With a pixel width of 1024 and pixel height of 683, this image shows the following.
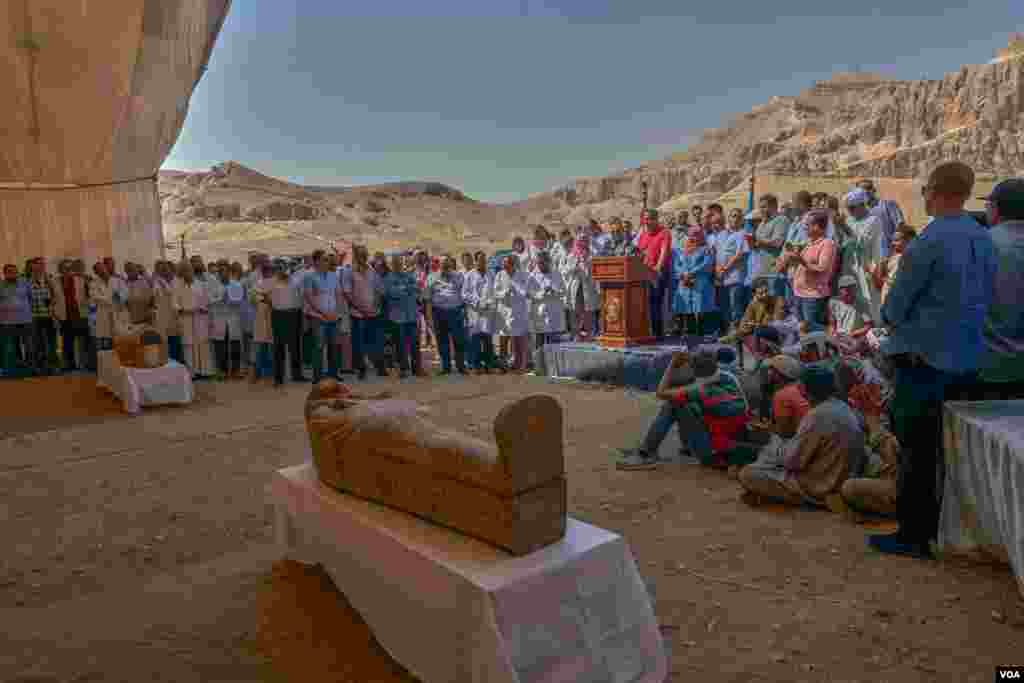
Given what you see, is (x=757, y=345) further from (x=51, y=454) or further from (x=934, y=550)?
(x=51, y=454)

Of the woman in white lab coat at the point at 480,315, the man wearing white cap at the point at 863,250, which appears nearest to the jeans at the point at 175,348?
the woman in white lab coat at the point at 480,315

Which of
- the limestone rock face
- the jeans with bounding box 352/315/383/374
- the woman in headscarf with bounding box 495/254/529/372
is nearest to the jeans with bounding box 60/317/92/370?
the jeans with bounding box 352/315/383/374

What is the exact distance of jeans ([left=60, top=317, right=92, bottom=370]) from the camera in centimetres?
1060

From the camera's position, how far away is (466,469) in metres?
2.32

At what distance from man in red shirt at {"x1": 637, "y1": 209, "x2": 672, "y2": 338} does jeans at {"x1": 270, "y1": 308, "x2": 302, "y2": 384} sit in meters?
4.72

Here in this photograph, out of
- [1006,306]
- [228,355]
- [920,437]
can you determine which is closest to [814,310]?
[1006,306]

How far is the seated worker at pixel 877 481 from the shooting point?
3.72 metres

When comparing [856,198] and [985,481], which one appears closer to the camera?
[985,481]

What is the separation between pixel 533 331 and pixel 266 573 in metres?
6.91

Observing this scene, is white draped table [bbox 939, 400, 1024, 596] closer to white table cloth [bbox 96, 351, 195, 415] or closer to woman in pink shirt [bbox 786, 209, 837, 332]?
woman in pink shirt [bbox 786, 209, 837, 332]

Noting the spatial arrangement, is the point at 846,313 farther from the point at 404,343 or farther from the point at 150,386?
the point at 150,386

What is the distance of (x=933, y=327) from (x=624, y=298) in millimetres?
5168

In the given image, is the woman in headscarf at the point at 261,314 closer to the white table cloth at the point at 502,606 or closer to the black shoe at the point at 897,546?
the white table cloth at the point at 502,606

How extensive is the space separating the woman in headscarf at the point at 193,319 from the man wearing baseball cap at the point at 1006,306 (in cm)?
950
